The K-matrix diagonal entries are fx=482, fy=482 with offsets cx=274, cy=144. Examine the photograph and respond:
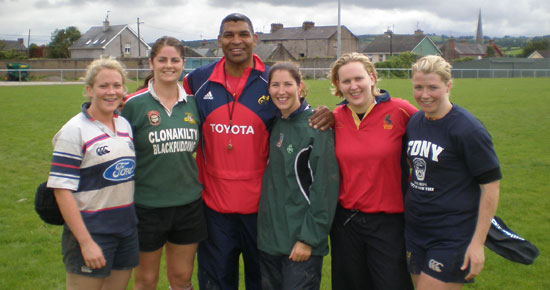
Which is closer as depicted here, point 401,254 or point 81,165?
point 81,165

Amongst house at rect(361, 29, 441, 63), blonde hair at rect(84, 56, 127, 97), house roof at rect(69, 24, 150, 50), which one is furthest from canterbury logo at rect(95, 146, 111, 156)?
house at rect(361, 29, 441, 63)

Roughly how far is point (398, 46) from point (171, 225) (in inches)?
3046

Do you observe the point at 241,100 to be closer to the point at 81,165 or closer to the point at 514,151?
the point at 81,165

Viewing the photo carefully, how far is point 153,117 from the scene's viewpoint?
354 centimetres

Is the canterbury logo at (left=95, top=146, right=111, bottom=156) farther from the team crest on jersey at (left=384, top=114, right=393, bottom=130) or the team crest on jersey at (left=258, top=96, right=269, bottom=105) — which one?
the team crest on jersey at (left=384, top=114, right=393, bottom=130)

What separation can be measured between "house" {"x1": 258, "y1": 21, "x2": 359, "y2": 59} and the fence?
26.0m

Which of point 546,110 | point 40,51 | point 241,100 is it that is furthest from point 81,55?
point 241,100

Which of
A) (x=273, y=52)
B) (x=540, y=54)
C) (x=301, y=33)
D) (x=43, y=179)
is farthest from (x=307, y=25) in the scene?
(x=43, y=179)

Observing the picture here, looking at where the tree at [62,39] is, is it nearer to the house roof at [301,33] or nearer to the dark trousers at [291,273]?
the house roof at [301,33]

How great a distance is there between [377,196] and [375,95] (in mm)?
755

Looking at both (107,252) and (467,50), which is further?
(467,50)

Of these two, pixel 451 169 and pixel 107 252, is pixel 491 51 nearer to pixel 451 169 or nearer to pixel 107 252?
pixel 451 169

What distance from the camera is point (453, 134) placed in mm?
2934

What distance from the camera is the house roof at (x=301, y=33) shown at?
74500 millimetres
